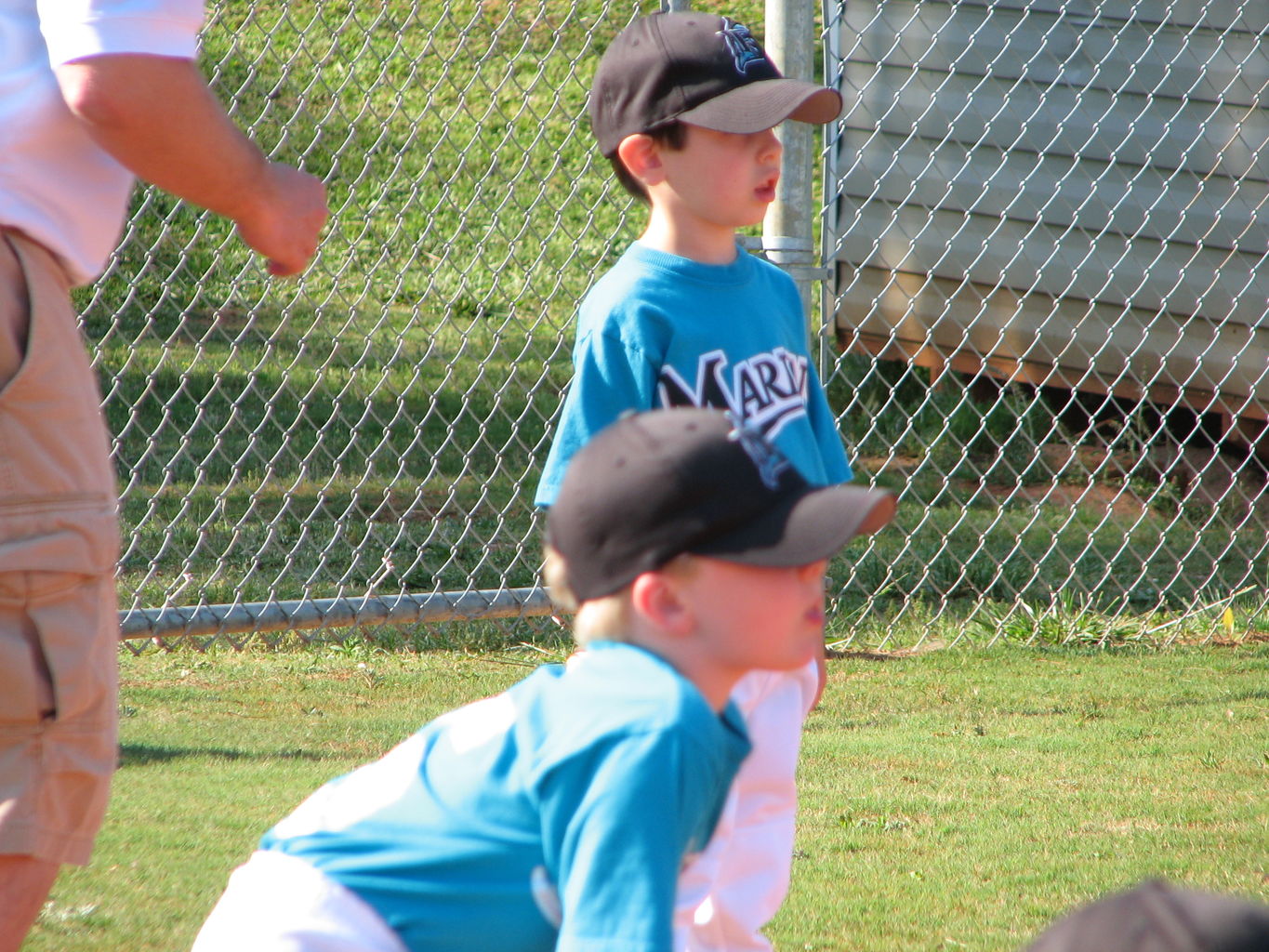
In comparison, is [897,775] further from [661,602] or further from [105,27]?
[105,27]

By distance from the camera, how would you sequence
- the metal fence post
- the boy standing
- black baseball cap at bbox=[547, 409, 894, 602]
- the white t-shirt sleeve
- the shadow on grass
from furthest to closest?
the metal fence post, the shadow on grass, the boy standing, the white t-shirt sleeve, black baseball cap at bbox=[547, 409, 894, 602]

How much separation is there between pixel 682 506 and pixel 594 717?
8.8 inches

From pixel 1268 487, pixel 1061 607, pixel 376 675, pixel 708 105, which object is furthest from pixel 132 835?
pixel 1268 487

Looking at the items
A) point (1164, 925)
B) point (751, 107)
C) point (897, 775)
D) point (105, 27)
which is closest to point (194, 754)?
point (897, 775)

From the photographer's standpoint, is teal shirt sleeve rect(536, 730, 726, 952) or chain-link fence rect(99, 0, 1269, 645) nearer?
teal shirt sleeve rect(536, 730, 726, 952)

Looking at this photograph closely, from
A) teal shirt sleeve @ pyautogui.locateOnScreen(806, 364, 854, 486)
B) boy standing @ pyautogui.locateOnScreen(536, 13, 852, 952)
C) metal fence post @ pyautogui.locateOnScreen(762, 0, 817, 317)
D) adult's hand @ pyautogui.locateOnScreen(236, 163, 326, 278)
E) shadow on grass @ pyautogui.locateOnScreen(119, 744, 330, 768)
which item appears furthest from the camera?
metal fence post @ pyautogui.locateOnScreen(762, 0, 817, 317)

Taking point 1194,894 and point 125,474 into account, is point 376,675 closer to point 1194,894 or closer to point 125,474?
point 125,474

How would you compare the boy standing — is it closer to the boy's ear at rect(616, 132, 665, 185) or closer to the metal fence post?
the boy's ear at rect(616, 132, 665, 185)

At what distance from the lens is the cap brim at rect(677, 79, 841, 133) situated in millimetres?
2475

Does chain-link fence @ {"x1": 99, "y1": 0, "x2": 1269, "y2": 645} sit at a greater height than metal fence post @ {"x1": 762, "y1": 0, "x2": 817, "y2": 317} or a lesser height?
lesser

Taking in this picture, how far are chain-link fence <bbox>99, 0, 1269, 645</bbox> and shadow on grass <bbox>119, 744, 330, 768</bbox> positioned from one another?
1.02 metres

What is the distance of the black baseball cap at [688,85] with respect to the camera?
2494 mm

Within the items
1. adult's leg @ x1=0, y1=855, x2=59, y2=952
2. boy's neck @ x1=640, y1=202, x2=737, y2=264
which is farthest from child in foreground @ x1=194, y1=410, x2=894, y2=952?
boy's neck @ x1=640, y1=202, x2=737, y2=264

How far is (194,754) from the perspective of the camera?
11.4ft
